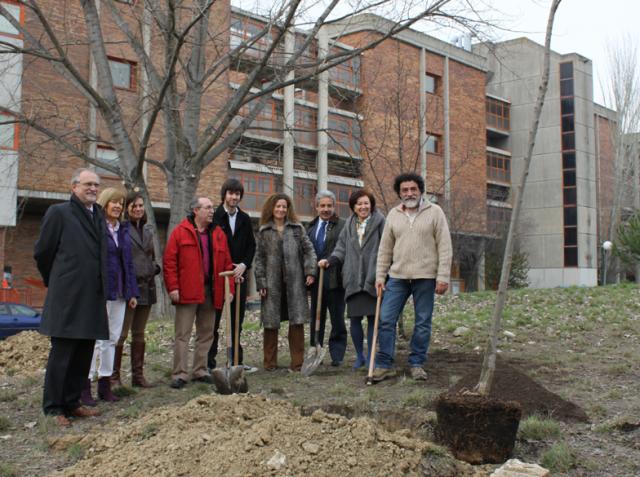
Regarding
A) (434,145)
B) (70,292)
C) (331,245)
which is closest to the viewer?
(70,292)

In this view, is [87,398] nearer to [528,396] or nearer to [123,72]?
[528,396]

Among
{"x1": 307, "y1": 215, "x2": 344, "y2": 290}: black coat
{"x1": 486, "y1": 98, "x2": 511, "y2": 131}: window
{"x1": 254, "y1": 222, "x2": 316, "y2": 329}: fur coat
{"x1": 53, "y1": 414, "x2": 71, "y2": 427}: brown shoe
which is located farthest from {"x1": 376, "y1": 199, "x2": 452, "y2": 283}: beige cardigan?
{"x1": 486, "y1": 98, "x2": 511, "y2": 131}: window

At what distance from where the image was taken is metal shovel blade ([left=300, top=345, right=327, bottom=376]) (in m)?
6.74

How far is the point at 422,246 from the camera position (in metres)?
6.28

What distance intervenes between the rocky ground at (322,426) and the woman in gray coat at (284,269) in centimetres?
56

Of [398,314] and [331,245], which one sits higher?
[331,245]

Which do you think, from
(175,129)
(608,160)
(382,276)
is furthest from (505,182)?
(382,276)

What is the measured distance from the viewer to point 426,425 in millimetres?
4578

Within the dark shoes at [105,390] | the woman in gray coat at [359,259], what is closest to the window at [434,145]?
the woman in gray coat at [359,259]

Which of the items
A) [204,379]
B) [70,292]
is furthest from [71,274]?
[204,379]

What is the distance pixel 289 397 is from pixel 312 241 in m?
2.14

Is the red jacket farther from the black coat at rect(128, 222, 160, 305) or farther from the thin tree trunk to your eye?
the thin tree trunk

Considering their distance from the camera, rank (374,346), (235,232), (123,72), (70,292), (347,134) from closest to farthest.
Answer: (70,292)
(374,346)
(235,232)
(347,134)
(123,72)

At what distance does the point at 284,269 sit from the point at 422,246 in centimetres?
158
